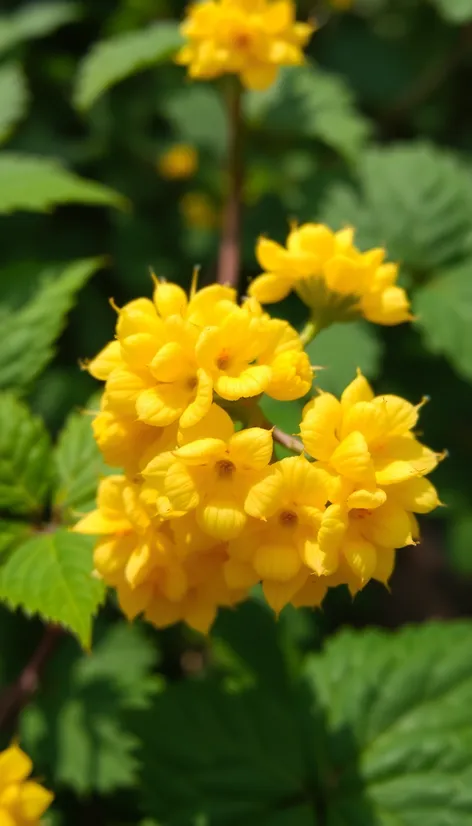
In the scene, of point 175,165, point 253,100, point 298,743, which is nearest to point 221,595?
point 298,743

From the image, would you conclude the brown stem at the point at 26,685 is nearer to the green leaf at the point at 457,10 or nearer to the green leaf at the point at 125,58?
the green leaf at the point at 125,58

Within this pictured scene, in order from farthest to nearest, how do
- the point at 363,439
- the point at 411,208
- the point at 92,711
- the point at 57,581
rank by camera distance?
the point at 411,208
the point at 92,711
the point at 57,581
the point at 363,439

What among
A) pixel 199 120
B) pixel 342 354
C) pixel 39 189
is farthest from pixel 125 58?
pixel 342 354

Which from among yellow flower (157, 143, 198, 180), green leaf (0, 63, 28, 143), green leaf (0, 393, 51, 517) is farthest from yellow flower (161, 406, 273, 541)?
yellow flower (157, 143, 198, 180)

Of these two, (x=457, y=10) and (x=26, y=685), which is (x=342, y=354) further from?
(x=457, y=10)

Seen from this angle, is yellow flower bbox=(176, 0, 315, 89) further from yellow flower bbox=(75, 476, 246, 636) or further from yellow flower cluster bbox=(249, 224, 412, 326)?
yellow flower bbox=(75, 476, 246, 636)

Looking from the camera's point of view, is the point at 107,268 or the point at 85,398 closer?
the point at 85,398

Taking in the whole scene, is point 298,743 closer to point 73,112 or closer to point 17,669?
point 17,669
